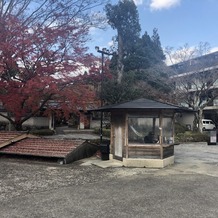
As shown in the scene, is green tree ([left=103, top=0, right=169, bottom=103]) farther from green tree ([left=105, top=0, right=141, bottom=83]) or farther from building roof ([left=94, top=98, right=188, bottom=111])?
building roof ([left=94, top=98, right=188, bottom=111])

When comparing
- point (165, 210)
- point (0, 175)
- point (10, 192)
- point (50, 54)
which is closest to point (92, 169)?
point (0, 175)

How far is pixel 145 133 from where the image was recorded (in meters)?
11.1

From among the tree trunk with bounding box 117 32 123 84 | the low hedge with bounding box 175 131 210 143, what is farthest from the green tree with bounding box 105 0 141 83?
the low hedge with bounding box 175 131 210 143

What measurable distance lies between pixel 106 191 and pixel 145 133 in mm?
4457

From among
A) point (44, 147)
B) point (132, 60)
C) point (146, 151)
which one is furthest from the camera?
point (132, 60)

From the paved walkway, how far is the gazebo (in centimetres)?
64

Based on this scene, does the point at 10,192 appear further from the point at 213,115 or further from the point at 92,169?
the point at 213,115

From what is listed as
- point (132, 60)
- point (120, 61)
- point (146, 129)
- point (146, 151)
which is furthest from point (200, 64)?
point (146, 151)

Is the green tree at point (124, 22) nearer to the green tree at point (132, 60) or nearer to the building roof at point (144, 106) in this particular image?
the green tree at point (132, 60)

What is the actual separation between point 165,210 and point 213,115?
115 feet

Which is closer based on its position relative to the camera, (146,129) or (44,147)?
(146,129)

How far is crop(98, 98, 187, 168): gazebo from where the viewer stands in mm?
10742

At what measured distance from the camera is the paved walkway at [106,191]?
5.45 metres

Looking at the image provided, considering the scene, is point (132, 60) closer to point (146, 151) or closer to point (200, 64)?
point (200, 64)
